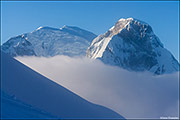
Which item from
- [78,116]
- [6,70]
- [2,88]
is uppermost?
[6,70]

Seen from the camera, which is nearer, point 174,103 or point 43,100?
point 43,100

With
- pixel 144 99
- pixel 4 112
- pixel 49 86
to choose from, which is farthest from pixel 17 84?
pixel 144 99

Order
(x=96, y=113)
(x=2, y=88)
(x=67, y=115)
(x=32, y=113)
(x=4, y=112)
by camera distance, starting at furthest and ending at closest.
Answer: (x=96, y=113), (x=67, y=115), (x=2, y=88), (x=32, y=113), (x=4, y=112)

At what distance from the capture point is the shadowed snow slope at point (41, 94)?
105 ft

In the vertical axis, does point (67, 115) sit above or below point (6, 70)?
below

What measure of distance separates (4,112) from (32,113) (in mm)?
3412

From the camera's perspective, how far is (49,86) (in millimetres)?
37312

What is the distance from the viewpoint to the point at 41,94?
3438 cm

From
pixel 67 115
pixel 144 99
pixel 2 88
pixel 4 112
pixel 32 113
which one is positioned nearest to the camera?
pixel 4 112

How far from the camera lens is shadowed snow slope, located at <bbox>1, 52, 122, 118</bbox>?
1261 inches

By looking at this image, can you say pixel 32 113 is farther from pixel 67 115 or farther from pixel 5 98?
pixel 67 115

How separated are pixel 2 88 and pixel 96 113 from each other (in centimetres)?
1216

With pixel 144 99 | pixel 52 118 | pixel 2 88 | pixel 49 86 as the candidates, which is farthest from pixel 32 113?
pixel 144 99

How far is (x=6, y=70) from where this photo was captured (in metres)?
34.0
